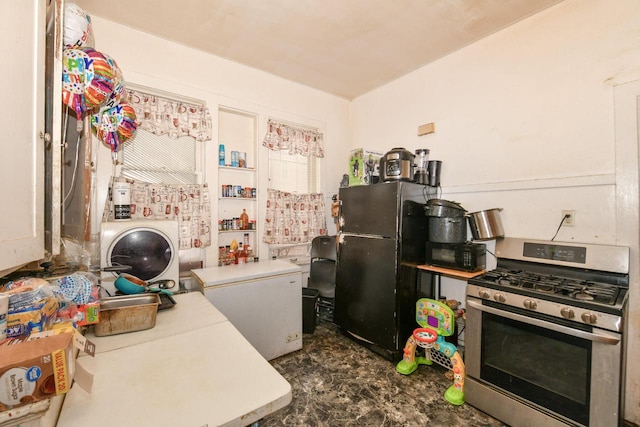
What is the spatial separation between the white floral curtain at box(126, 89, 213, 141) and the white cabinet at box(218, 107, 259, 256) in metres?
0.27

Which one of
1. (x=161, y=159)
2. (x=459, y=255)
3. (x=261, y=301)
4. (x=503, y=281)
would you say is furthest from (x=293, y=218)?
(x=503, y=281)

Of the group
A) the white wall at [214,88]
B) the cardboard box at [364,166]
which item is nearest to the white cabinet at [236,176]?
the white wall at [214,88]

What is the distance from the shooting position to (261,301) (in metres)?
2.37

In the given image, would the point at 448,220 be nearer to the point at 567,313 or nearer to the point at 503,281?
the point at 503,281

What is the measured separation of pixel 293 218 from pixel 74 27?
96.9 inches

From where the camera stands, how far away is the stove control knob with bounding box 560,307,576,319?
1.49 metres

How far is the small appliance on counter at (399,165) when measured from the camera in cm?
255

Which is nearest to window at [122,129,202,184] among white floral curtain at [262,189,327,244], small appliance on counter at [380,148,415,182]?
white floral curtain at [262,189,327,244]

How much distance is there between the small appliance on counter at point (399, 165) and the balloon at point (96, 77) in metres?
2.11

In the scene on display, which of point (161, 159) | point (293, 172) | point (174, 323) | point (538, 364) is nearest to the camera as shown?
point (174, 323)

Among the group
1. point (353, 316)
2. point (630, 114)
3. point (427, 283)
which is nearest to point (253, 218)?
point (353, 316)

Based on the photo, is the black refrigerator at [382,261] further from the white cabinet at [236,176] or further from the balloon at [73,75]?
the balloon at [73,75]

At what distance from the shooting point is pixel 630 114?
1807 millimetres

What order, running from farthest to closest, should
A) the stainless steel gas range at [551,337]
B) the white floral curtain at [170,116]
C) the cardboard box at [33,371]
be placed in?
1. the white floral curtain at [170,116]
2. the stainless steel gas range at [551,337]
3. the cardboard box at [33,371]
